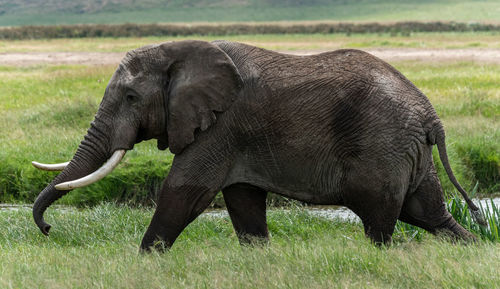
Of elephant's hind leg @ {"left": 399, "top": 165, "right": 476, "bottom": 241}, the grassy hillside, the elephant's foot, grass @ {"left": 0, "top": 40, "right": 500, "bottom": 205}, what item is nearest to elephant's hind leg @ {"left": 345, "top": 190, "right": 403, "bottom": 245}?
the elephant's foot

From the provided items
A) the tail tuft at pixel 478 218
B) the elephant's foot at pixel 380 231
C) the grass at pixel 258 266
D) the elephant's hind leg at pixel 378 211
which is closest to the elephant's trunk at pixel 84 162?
the grass at pixel 258 266

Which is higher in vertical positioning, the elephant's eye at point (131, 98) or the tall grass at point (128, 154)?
the elephant's eye at point (131, 98)

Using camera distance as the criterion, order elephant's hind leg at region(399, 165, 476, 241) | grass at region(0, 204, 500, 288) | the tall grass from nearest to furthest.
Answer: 1. grass at region(0, 204, 500, 288)
2. elephant's hind leg at region(399, 165, 476, 241)
3. the tall grass

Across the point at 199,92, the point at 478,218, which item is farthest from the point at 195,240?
the point at 478,218

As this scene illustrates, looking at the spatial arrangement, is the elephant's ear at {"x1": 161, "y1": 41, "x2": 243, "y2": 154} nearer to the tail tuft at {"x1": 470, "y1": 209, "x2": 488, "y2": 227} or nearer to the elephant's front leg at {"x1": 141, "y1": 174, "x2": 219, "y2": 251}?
the elephant's front leg at {"x1": 141, "y1": 174, "x2": 219, "y2": 251}

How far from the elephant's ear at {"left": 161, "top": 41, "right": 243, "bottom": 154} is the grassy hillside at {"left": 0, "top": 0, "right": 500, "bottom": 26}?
102686 mm

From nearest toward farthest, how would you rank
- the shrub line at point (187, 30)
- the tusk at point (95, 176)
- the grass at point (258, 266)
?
1. the grass at point (258, 266)
2. the tusk at point (95, 176)
3. the shrub line at point (187, 30)

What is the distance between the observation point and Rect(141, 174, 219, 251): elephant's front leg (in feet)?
18.9

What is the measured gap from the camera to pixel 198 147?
5.80 metres

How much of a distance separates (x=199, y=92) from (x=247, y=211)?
3.74 ft

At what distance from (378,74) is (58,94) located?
45.3 ft

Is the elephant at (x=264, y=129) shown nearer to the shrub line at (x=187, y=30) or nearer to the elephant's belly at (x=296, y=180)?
the elephant's belly at (x=296, y=180)

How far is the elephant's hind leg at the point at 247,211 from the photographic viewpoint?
6320mm

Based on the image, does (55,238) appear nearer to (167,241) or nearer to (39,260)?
(39,260)
